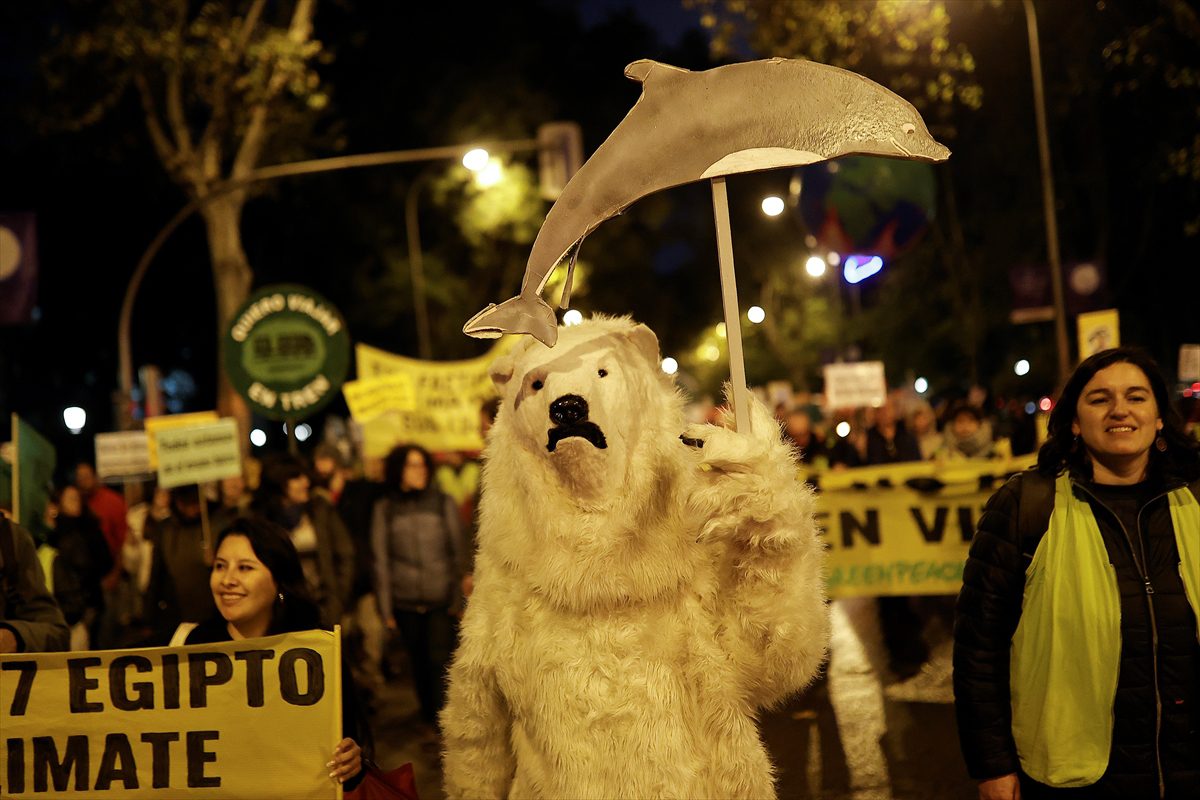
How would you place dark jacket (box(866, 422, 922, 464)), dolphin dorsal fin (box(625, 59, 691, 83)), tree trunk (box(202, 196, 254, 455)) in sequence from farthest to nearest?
tree trunk (box(202, 196, 254, 455)), dark jacket (box(866, 422, 922, 464)), dolphin dorsal fin (box(625, 59, 691, 83))

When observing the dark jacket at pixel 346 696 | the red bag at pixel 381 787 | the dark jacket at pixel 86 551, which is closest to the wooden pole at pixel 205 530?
the dark jacket at pixel 86 551

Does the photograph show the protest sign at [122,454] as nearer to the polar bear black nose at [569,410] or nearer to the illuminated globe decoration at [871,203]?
the illuminated globe decoration at [871,203]

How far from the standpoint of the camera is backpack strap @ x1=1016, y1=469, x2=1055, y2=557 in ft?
11.6

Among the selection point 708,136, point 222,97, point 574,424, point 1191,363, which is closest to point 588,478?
point 574,424

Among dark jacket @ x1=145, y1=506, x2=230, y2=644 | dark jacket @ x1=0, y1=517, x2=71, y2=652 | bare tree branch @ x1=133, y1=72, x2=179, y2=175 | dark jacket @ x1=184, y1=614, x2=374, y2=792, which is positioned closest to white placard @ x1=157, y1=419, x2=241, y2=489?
dark jacket @ x1=145, y1=506, x2=230, y2=644

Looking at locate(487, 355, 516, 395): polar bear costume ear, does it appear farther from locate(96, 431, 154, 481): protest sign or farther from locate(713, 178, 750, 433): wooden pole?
locate(96, 431, 154, 481): protest sign

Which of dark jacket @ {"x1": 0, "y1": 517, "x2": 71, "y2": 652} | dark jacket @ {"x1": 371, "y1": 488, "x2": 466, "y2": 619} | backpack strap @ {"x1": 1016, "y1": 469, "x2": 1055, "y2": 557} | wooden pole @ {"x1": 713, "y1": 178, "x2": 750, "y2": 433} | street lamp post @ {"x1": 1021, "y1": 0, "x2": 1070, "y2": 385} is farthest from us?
street lamp post @ {"x1": 1021, "y1": 0, "x2": 1070, "y2": 385}

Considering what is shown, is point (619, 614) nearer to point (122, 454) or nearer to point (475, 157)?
point (122, 454)

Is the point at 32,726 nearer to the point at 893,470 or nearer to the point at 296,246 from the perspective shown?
the point at 893,470

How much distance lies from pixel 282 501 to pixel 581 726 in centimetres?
636

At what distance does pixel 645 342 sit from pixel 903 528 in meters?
6.39

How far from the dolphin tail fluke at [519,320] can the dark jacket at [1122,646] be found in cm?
138

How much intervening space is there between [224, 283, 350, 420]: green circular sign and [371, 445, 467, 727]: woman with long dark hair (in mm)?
2116

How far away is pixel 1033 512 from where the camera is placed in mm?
3566
